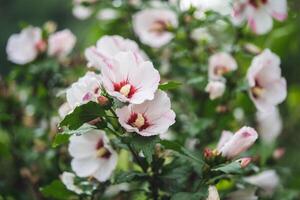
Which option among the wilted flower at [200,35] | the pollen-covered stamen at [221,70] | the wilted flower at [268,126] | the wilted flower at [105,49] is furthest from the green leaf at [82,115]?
the wilted flower at [268,126]

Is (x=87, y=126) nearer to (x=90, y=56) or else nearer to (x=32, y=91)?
(x=90, y=56)

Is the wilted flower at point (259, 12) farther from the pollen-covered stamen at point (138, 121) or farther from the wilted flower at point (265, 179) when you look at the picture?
the pollen-covered stamen at point (138, 121)

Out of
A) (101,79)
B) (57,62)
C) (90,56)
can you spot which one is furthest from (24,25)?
(101,79)

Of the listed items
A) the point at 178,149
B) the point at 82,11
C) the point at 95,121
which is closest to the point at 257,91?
the point at 178,149

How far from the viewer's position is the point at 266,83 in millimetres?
1441

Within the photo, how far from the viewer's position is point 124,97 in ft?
3.50

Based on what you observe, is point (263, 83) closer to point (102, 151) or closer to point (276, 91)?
point (276, 91)

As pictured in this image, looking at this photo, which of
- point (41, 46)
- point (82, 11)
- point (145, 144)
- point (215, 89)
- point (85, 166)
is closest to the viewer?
point (145, 144)

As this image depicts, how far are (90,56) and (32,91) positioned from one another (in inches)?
22.4

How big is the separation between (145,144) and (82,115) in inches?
4.9

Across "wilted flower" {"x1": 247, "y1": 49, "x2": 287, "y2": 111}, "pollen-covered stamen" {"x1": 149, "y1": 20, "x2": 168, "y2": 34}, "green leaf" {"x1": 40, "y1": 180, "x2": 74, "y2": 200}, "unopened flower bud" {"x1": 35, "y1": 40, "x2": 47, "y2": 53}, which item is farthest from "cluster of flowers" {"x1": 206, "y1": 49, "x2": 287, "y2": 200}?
"unopened flower bud" {"x1": 35, "y1": 40, "x2": 47, "y2": 53}

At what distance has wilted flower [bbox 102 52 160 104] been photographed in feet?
3.55

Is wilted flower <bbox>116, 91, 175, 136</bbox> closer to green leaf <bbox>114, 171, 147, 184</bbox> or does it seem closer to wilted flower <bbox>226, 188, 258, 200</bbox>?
green leaf <bbox>114, 171, 147, 184</bbox>

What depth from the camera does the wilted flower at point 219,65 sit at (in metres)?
1.51
